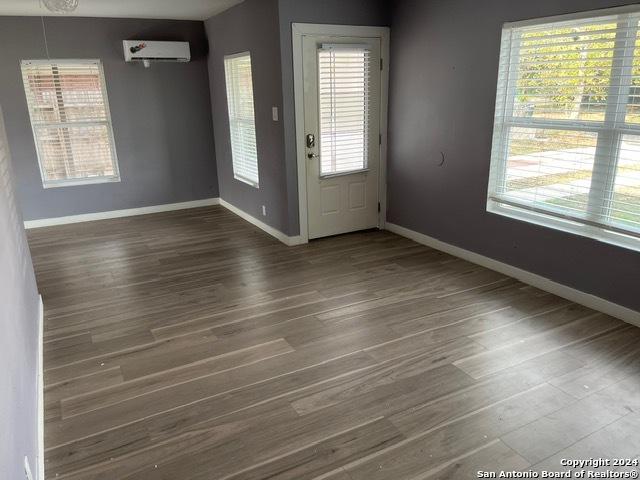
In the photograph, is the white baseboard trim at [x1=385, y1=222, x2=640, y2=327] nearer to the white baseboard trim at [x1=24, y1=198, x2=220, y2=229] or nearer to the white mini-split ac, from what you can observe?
the white baseboard trim at [x1=24, y1=198, x2=220, y2=229]

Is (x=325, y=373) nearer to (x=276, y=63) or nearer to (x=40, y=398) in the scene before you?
(x=40, y=398)

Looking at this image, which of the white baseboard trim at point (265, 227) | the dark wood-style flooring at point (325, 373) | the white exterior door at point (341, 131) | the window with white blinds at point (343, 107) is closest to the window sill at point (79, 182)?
the white baseboard trim at point (265, 227)

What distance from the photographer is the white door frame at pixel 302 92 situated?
4.38 m

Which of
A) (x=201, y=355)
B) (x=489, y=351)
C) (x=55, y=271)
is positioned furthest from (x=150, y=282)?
(x=489, y=351)

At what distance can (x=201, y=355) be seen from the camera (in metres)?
2.87

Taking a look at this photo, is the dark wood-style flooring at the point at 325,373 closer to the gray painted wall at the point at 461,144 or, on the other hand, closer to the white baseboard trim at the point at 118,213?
the gray painted wall at the point at 461,144

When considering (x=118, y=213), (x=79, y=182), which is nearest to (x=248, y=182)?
(x=118, y=213)

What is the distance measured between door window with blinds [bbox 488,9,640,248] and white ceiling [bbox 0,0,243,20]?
2966mm

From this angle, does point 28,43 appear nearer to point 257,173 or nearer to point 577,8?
point 257,173

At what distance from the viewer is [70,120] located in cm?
571

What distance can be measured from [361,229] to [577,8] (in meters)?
2.89

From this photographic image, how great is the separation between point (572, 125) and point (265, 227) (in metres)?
3.24

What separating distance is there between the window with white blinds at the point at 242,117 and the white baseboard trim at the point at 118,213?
38.0 inches

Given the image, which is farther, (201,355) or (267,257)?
(267,257)
